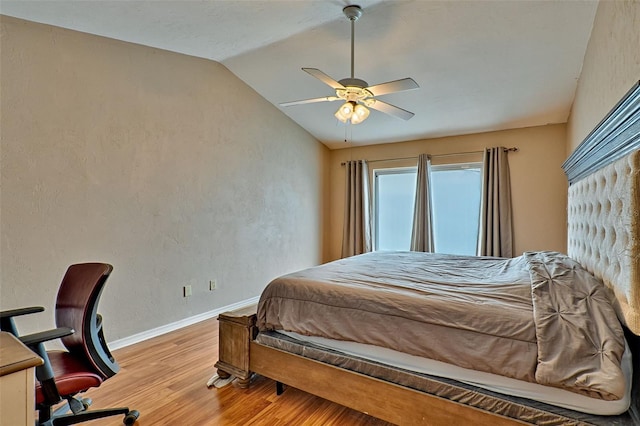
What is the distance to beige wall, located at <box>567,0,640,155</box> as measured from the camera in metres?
1.67

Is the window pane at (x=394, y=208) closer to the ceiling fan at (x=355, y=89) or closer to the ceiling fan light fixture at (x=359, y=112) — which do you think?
the ceiling fan at (x=355, y=89)

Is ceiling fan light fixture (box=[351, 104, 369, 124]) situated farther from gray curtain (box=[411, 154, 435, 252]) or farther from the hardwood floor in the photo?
gray curtain (box=[411, 154, 435, 252])

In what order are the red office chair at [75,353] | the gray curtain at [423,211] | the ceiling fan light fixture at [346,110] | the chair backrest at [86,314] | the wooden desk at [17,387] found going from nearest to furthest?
1. the wooden desk at [17,387]
2. the red office chair at [75,353]
3. the chair backrest at [86,314]
4. the ceiling fan light fixture at [346,110]
5. the gray curtain at [423,211]

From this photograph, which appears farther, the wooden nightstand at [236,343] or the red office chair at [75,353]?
the wooden nightstand at [236,343]

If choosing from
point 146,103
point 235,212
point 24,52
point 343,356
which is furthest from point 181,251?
point 343,356

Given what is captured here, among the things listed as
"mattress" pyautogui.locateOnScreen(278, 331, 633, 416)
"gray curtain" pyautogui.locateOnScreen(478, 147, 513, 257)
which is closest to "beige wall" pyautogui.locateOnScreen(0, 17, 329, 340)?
"mattress" pyautogui.locateOnScreen(278, 331, 633, 416)

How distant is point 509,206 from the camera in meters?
4.18

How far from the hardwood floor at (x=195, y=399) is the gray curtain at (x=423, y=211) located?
3089mm

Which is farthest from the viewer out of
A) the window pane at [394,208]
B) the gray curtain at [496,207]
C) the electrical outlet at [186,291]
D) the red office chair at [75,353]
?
the window pane at [394,208]

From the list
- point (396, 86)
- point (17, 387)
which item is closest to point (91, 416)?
point (17, 387)

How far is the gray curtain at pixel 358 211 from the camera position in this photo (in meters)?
5.25

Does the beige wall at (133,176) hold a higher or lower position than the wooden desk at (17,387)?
higher

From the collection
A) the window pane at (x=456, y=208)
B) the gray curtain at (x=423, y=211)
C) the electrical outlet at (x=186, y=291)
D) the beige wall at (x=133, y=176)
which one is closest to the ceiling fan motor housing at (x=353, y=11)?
the beige wall at (x=133, y=176)

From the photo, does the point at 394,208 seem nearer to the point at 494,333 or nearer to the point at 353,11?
the point at 353,11
